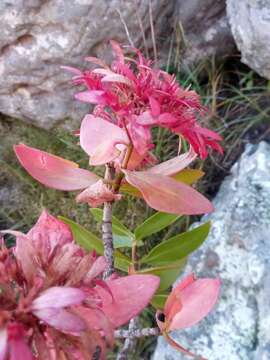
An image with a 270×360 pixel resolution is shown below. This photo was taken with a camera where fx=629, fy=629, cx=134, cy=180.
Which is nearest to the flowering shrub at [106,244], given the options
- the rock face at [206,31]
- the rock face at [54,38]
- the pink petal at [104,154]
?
the pink petal at [104,154]

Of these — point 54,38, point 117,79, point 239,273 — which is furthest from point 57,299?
point 54,38

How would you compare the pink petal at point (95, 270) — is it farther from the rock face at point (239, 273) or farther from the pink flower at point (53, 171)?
the rock face at point (239, 273)

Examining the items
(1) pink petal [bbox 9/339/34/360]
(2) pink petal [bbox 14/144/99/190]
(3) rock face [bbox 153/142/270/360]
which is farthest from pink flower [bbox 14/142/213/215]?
(3) rock face [bbox 153/142/270/360]

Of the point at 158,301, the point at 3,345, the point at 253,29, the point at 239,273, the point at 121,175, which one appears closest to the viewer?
the point at 3,345

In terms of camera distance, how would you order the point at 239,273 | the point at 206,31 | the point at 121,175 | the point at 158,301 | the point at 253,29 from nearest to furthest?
the point at 121,175 → the point at 158,301 → the point at 239,273 → the point at 253,29 → the point at 206,31

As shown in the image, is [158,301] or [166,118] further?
[158,301]

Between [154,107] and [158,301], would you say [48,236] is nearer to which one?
[154,107]
